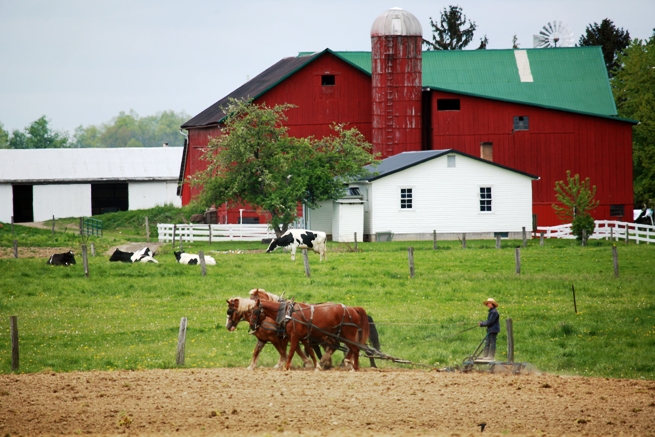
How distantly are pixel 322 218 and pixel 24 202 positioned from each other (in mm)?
32975

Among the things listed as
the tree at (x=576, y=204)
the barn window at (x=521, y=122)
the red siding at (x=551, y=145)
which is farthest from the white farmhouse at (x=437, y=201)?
the barn window at (x=521, y=122)

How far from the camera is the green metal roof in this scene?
184 feet

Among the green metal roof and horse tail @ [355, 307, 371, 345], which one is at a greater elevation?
the green metal roof

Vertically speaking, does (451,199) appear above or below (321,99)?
below

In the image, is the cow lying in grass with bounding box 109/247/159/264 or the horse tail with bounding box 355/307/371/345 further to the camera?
the cow lying in grass with bounding box 109/247/159/264

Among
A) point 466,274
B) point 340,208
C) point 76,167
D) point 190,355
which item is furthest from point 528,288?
point 76,167

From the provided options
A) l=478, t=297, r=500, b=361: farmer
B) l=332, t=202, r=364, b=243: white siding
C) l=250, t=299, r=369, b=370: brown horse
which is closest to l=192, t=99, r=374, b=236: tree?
l=332, t=202, r=364, b=243: white siding

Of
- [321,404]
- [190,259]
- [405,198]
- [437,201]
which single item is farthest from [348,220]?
[321,404]

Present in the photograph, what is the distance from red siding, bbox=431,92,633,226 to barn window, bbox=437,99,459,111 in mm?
471

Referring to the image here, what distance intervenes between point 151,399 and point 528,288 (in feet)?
49.4

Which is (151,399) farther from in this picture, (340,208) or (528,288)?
(340,208)

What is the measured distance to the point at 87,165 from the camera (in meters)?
74.6

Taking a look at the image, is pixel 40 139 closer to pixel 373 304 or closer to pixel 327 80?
pixel 327 80

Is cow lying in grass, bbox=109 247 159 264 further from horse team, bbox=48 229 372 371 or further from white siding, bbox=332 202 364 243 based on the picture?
horse team, bbox=48 229 372 371
